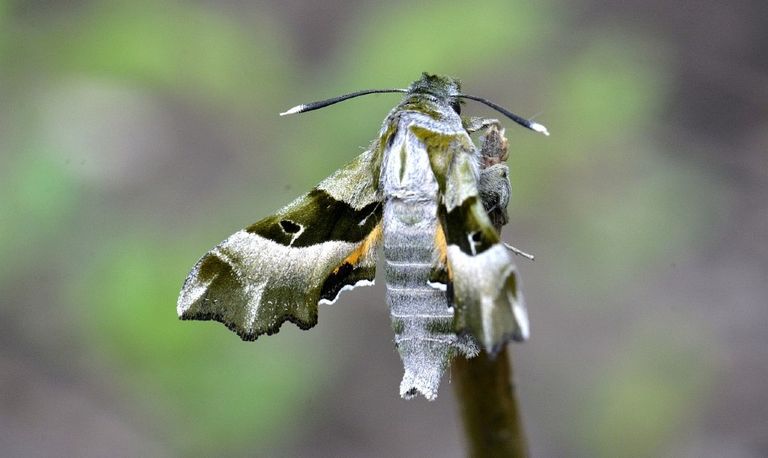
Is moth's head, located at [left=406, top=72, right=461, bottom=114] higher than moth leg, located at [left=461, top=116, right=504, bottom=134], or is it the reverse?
moth's head, located at [left=406, top=72, right=461, bottom=114]

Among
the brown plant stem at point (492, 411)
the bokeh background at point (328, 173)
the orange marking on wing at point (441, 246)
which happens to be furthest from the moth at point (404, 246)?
the bokeh background at point (328, 173)

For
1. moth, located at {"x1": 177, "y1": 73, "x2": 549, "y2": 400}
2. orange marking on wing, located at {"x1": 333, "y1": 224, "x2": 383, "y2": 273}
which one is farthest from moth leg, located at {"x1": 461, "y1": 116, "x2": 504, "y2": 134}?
orange marking on wing, located at {"x1": 333, "y1": 224, "x2": 383, "y2": 273}

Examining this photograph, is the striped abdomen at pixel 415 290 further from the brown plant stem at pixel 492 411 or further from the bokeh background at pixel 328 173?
the bokeh background at pixel 328 173

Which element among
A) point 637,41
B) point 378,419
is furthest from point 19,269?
point 637,41

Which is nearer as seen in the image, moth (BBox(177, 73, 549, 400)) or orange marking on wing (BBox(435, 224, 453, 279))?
moth (BBox(177, 73, 549, 400))

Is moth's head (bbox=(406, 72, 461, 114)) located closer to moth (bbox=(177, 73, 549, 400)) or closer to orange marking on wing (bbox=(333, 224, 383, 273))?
moth (bbox=(177, 73, 549, 400))

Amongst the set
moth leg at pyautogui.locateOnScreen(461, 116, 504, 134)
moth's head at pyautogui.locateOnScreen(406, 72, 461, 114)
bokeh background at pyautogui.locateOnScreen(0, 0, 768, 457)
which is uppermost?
moth's head at pyautogui.locateOnScreen(406, 72, 461, 114)
